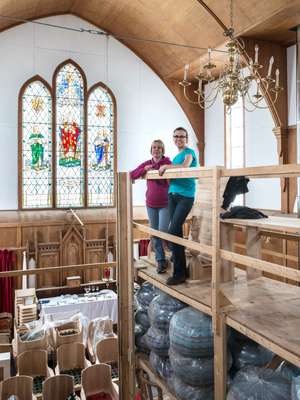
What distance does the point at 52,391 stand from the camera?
4.91 metres

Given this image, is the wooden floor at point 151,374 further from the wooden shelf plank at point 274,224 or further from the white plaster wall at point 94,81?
the white plaster wall at point 94,81

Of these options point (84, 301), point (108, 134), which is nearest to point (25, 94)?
point (108, 134)

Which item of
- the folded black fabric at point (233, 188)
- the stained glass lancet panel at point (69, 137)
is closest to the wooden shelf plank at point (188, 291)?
the folded black fabric at point (233, 188)

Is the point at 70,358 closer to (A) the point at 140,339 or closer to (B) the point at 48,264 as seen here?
(A) the point at 140,339

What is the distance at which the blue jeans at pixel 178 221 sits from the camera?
10.9 ft

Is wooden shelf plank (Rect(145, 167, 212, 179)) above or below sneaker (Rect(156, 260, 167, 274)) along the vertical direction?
above

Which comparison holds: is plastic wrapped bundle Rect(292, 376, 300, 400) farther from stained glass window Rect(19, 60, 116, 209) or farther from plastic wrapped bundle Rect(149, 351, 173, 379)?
stained glass window Rect(19, 60, 116, 209)

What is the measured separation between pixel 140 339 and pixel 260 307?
1619 millimetres

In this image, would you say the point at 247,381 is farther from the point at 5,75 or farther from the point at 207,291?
the point at 5,75

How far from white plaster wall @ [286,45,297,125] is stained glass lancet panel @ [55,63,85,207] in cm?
479

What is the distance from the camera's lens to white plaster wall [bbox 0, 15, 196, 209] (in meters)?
8.78

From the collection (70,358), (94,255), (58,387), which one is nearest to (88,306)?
(94,255)

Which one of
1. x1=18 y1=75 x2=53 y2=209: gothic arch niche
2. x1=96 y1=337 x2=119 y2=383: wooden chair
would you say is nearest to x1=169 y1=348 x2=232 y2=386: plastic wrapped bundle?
x1=96 y1=337 x2=119 y2=383: wooden chair

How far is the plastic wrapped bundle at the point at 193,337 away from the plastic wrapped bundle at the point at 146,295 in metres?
1.10
